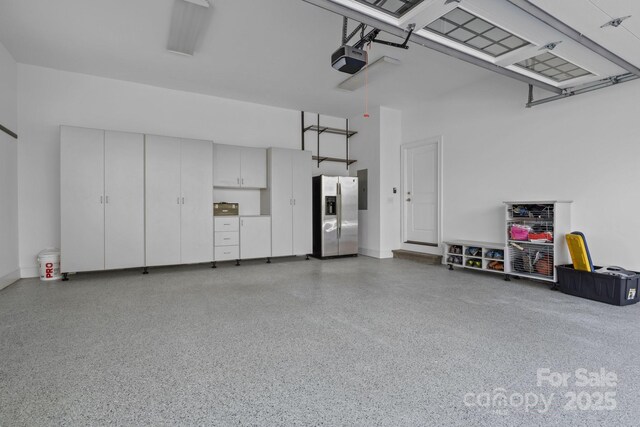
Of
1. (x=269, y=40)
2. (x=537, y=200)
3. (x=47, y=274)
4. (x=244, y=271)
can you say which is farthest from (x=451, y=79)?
(x=47, y=274)

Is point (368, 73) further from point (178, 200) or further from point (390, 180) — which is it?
point (178, 200)

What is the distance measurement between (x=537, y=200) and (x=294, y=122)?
14.6 ft

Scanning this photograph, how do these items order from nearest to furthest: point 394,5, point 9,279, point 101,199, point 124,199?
point 394,5, point 9,279, point 101,199, point 124,199

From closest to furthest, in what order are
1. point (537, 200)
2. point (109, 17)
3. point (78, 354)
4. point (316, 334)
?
point (78, 354) < point (316, 334) < point (109, 17) < point (537, 200)

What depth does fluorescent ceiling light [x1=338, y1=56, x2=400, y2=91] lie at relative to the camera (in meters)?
4.24

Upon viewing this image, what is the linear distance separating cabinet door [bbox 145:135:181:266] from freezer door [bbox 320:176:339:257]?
8.51 feet

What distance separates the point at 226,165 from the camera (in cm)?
562

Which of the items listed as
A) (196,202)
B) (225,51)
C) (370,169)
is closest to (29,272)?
(196,202)

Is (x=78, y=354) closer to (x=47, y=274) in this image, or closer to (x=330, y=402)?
(x=330, y=402)

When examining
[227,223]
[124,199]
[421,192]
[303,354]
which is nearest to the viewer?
[303,354]

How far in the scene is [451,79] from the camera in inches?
195

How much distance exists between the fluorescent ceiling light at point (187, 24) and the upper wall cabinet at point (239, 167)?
184cm

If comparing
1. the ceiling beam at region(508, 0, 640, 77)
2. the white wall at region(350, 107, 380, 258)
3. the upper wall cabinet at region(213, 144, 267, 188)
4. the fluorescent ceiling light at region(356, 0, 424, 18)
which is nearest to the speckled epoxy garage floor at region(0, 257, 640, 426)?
the upper wall cabinet at region(213, 144, 267, 188)

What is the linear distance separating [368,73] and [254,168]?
8.37 ft
